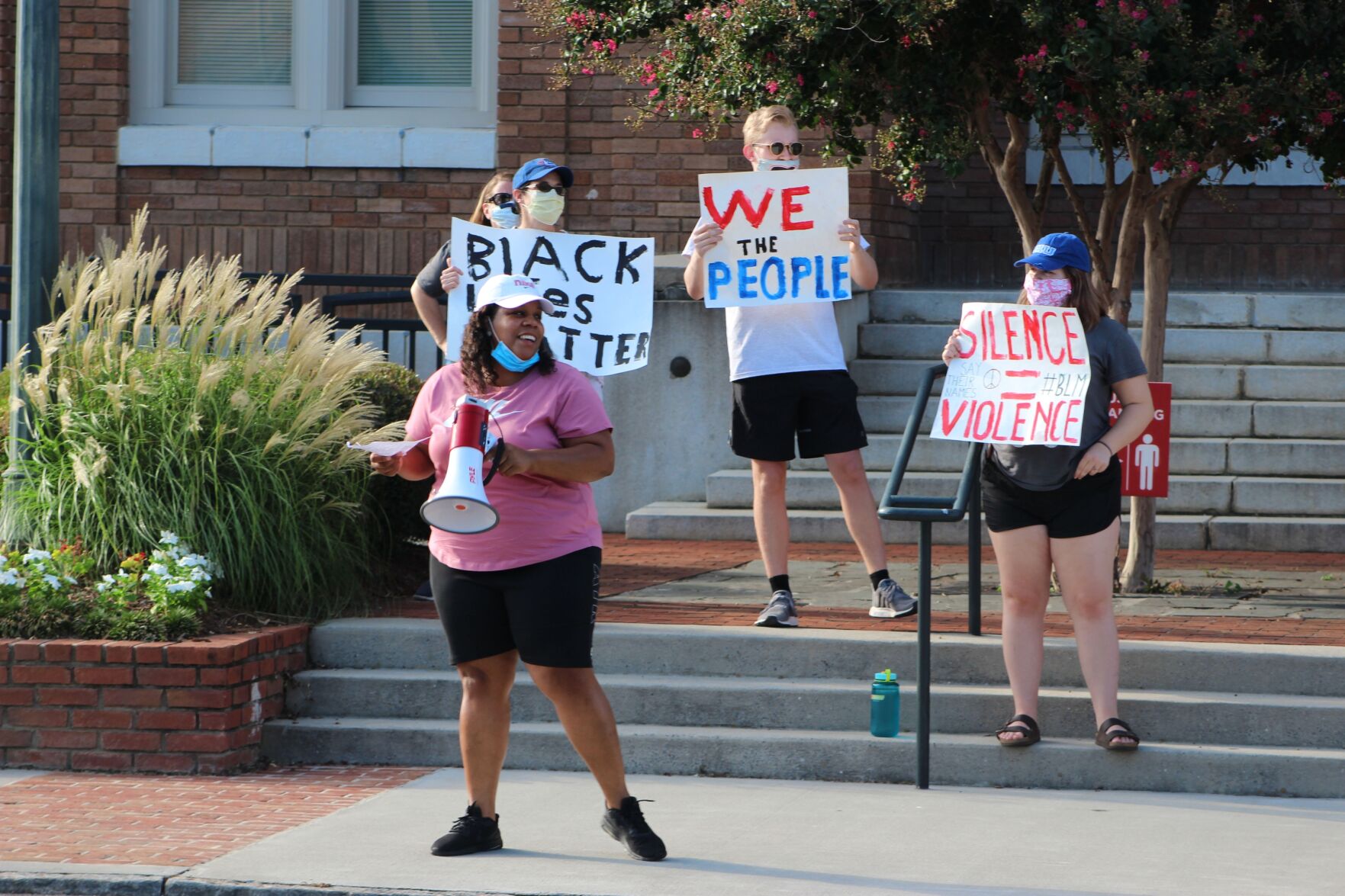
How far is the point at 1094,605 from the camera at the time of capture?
643 cm

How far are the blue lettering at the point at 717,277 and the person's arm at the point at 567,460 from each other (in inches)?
84.5

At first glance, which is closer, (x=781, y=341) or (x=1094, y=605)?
(x=1094, y=605)

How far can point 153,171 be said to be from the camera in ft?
43.1

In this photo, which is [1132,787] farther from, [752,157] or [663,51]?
[663,51]

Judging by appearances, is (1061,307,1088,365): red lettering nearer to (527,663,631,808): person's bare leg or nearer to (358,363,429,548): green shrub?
(527,663,631,808): person's bare leg

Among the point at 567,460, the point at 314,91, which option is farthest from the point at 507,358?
the point at 314,91

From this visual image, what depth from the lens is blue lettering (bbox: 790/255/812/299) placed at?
7430 mm

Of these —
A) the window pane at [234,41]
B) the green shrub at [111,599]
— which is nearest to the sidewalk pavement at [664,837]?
the green shrub at [111,599]

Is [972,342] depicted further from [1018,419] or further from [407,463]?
[407,463]

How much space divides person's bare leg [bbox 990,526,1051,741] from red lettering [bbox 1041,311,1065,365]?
0.62 meters

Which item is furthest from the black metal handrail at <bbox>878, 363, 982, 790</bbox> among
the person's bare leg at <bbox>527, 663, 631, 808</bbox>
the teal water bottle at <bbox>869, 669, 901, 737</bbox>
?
the person's bare leg at <bbox>527, 663, 631, 808</bbox>

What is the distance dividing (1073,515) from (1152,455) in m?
1.52

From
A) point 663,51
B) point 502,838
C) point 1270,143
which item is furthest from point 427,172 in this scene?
point 502,838

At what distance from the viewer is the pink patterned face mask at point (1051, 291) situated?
6641mm
